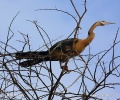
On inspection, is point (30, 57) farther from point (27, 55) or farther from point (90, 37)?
point (90, 37)

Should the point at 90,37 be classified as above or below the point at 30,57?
above

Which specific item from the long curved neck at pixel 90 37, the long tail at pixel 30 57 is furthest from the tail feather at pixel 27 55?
the long curved neck at pixel 90 37

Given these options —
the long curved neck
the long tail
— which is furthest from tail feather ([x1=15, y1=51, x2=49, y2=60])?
the long curved neck

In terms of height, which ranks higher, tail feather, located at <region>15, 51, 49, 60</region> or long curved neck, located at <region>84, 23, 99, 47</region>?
long curved neck, located at <region>84, 23, 99, 47</region>

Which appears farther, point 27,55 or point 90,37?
point 90,37

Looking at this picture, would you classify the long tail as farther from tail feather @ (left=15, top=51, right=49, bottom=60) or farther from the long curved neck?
the long curved neck

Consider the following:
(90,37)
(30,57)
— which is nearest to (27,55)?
(30,57)

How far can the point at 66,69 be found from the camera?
8.59 feet

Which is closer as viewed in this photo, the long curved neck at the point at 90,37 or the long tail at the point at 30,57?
the long tail at the point at 30,57

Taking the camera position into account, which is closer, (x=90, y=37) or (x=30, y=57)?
(x=30, y=57)

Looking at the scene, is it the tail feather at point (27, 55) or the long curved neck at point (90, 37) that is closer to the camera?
the tail feather at point (27, 55)

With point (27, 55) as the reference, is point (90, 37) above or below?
above

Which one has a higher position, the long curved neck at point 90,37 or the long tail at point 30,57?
the long curved neck at point 90,37

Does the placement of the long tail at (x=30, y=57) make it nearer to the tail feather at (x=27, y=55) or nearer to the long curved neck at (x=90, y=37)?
the tail feather at (x=27, y=55)
